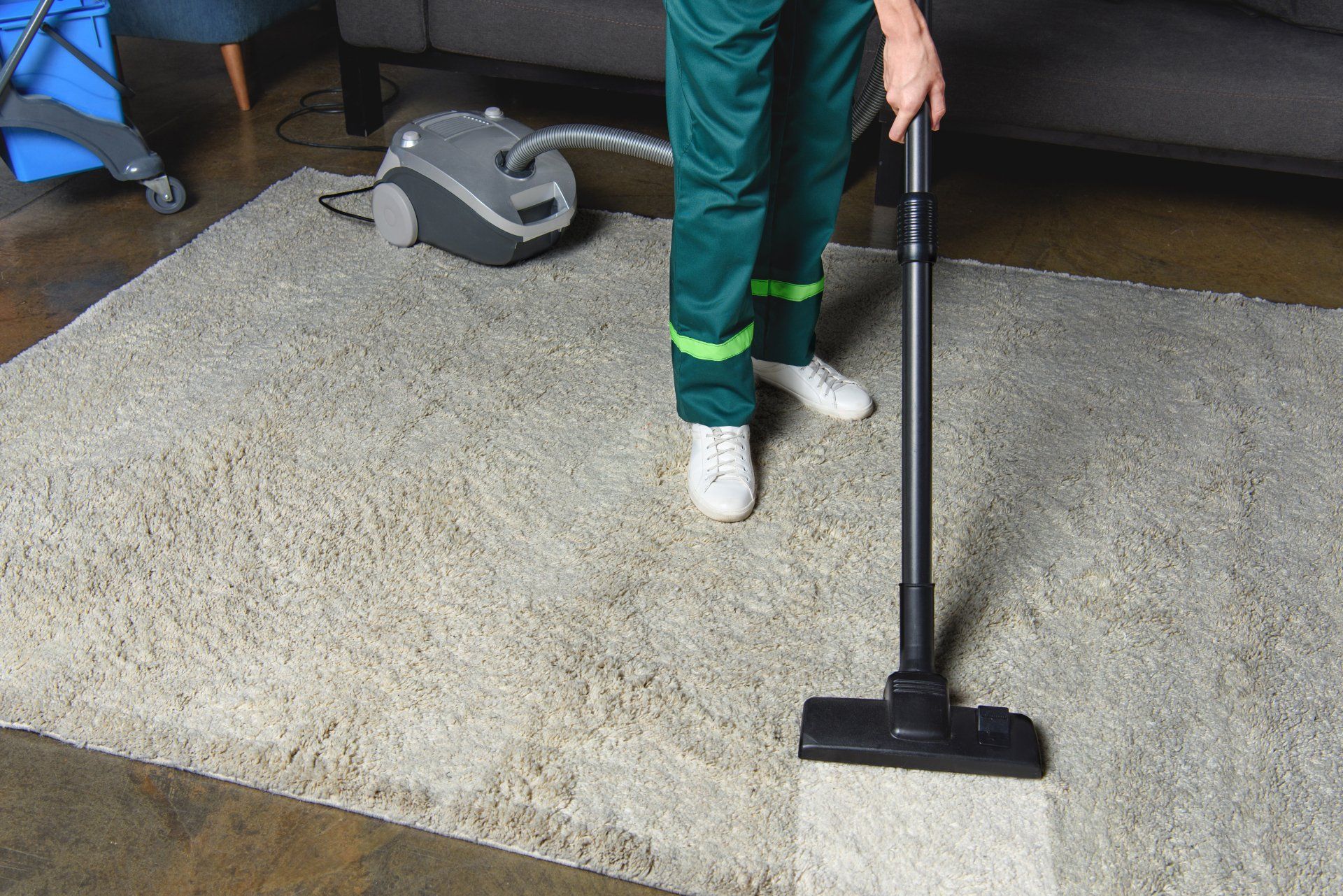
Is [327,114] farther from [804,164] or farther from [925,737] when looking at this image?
[925,737]

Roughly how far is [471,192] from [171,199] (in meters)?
0.70

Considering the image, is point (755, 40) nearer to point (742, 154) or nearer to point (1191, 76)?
point (742, 154)

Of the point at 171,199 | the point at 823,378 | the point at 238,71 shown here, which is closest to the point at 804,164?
the point at 823,378

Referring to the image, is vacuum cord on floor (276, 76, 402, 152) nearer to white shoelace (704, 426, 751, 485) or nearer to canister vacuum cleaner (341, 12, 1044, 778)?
white shoelace (704, 426, 751, 485)

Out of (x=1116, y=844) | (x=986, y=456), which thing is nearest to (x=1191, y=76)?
(x=986, y=456)

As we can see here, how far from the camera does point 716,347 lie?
130 centimetres

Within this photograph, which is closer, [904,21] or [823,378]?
[904,21]

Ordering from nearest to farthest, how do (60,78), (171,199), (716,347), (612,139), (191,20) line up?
1. (716,347)
2. (612,139)
3. (60,78)
4. (171,199)
5. (191,20)

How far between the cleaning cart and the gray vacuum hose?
0.75 meters

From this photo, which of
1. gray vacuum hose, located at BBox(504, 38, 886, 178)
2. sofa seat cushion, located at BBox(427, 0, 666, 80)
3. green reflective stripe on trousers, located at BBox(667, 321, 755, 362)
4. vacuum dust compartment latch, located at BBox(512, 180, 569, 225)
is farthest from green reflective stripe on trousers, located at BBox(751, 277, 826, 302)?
sofa seat cushion, located at BBox(427, 0, 666, 80)

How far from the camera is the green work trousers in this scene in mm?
1123

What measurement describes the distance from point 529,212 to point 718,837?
1194mm

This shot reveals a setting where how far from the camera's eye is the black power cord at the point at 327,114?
6.73ft

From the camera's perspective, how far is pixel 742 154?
117 centimetres
